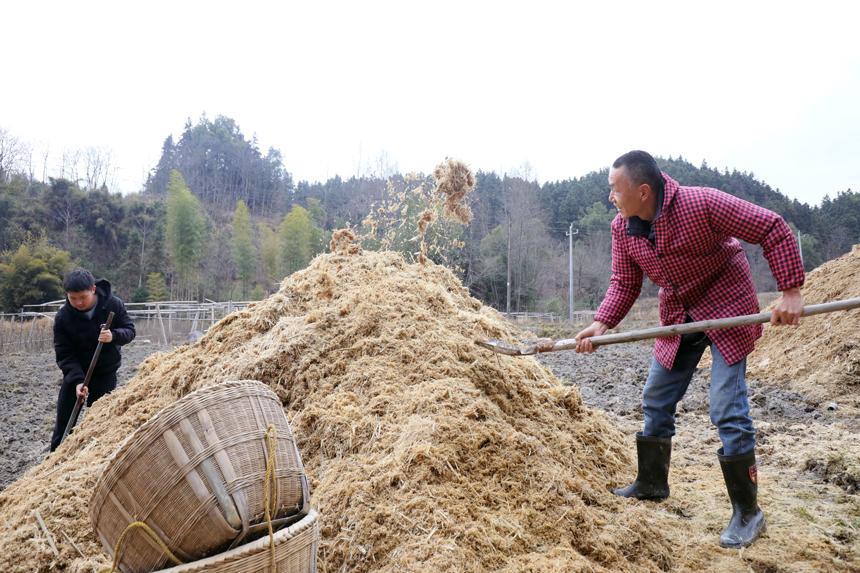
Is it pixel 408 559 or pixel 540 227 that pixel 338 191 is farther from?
pixel 408 559

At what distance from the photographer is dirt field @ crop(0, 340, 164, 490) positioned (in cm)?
540

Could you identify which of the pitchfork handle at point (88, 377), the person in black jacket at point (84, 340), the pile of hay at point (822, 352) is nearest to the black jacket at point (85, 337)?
the person in black jacket at point (84, 340)

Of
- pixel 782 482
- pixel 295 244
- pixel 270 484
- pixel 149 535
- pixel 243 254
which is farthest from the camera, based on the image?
pixel 243 254

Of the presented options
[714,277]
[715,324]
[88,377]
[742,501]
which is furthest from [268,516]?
[88,377]

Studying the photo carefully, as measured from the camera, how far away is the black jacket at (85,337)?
460 centimetres

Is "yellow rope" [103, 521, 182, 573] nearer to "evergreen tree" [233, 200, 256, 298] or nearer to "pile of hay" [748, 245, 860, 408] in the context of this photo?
"pile of hay" [748, 245, 860, 408]

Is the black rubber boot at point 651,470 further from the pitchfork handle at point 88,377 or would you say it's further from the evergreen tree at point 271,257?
the evergreen tree at point 271,257

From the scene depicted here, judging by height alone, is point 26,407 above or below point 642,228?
below

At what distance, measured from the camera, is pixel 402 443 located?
297 centimetres

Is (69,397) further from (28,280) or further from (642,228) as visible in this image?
(28,280)

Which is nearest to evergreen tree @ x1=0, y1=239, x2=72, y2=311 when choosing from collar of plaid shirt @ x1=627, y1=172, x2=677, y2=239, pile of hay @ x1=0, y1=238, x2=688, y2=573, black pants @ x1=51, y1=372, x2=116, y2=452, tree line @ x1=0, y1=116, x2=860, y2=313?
tree line @ x1=0, y1=116, x2=860, y2=313

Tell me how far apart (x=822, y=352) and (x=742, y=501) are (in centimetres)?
678

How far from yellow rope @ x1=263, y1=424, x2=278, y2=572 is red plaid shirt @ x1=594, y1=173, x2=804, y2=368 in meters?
1.99

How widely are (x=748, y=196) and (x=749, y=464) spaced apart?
43062 mm
